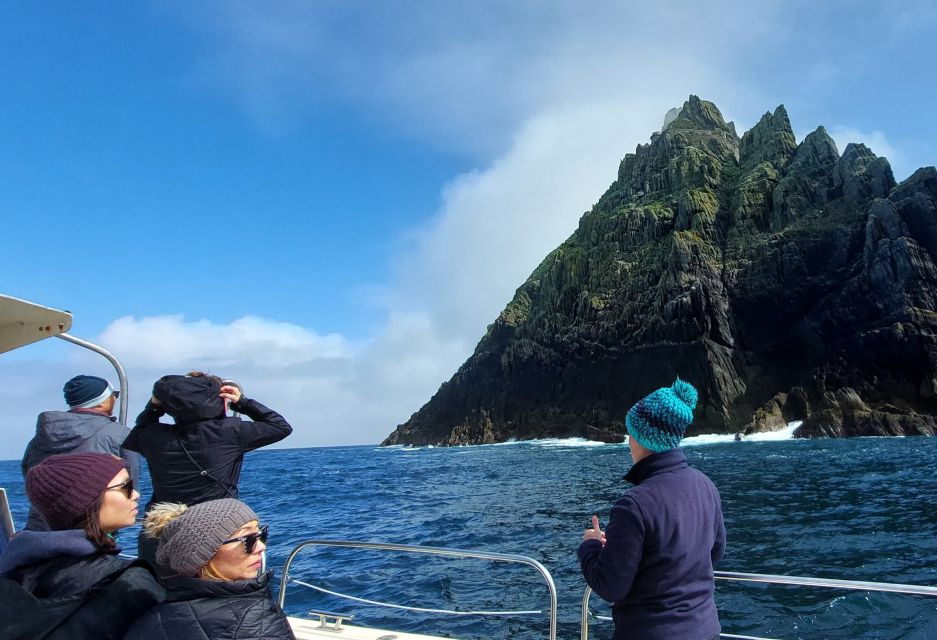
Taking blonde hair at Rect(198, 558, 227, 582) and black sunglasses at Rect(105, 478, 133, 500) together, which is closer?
blonde hair at Rect(198, 558, 227, 582)

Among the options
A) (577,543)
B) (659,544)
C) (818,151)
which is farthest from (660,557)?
(818,151)

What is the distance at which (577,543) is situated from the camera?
12500mm

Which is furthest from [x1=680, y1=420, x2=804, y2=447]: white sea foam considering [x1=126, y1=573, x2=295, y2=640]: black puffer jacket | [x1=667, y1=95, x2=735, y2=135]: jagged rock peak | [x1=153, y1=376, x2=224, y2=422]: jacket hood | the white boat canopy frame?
[x1=667, y1=95, x2=735, y2=135]: jagged rock peak

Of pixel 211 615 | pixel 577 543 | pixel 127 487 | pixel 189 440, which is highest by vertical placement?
pixel 189 440

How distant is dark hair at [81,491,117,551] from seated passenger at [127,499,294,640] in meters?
0.12

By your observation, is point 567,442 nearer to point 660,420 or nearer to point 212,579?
point 660,420

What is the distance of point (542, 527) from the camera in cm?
1490

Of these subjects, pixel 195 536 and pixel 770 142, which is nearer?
pixel 195 536

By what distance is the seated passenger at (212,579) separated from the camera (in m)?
1.81

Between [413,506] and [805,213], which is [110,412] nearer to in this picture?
[413,506]

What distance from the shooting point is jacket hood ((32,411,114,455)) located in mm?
3230

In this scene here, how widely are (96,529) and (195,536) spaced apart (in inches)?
14.3

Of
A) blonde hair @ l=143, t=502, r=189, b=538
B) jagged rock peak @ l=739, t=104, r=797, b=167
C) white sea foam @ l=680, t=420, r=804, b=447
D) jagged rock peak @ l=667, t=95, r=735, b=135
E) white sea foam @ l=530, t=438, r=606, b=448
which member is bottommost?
white sea foam @ l=530, t=438, r=606, b=448

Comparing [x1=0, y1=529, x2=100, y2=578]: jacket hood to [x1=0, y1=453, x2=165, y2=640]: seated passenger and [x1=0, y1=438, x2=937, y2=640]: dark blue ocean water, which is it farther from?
[x1=0, y1=438, x2=937, y2=640]: dark blue ocean water
